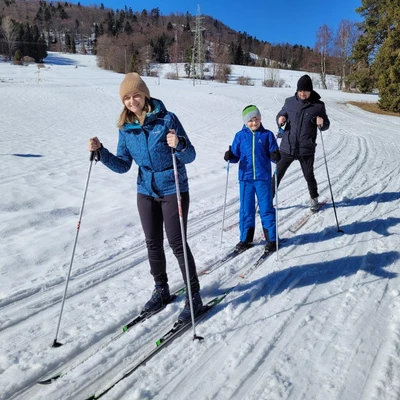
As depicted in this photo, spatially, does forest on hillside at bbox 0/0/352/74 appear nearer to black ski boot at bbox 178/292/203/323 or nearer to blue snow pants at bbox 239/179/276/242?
blue snow pants at bbox 239/179/276/242

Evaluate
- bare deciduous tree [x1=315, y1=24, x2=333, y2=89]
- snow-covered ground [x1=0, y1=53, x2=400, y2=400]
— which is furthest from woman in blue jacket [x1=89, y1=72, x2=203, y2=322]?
bare deciduous tree [x1=315, y1=24, x2=333, y2=89]

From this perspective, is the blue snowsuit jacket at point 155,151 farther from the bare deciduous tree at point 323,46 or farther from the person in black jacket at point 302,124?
the bare deciduous tree at point 323,46

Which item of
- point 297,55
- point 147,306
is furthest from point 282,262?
point 297,55

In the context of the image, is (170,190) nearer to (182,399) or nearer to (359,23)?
(182,399)

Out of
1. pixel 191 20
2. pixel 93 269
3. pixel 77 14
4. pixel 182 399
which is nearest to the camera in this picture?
pixel 182 399

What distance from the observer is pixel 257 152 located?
13.7ft

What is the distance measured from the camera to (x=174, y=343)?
2.65 m

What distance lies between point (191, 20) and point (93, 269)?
16179 centimetres

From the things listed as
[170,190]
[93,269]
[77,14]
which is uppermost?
[77,14]

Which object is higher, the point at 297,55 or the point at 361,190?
the point at 297,55

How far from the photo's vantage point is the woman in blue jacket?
8.77 feet

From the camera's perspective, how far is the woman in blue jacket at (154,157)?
8.77 ft

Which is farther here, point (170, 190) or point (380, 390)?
point (170, 190)

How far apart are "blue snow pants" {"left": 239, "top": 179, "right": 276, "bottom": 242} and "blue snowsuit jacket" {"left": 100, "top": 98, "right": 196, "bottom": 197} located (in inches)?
63.5
